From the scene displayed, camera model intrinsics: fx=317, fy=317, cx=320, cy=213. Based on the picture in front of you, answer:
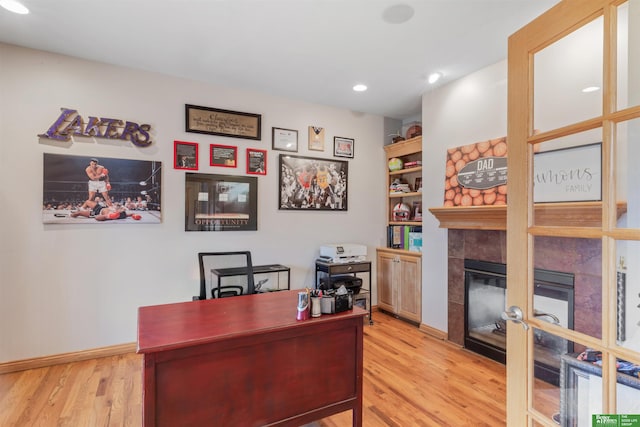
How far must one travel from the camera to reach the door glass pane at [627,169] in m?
0.93

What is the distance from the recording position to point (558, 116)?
113cm

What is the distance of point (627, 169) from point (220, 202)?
3188 mm

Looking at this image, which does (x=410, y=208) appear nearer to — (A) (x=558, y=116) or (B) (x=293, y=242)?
(B) (x=293, y=242)

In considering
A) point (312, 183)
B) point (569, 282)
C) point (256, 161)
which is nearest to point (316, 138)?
point (312, 183)

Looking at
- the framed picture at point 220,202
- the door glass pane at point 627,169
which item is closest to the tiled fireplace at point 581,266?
the door glass pane at point 627,169

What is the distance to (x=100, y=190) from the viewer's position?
115 inches

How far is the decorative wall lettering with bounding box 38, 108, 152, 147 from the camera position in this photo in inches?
110

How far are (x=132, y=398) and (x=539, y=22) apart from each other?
125 inches

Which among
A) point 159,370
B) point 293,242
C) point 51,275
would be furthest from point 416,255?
point 51,275

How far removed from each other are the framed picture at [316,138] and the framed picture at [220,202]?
87cm

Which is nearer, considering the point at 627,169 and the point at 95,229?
the point at 627,169

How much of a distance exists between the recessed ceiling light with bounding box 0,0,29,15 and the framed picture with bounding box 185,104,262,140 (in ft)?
4.30

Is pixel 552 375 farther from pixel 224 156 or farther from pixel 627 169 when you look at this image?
pixel 224 156

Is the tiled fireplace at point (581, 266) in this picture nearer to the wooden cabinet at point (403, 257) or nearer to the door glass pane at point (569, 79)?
the door glass pane at point (569, 79)
